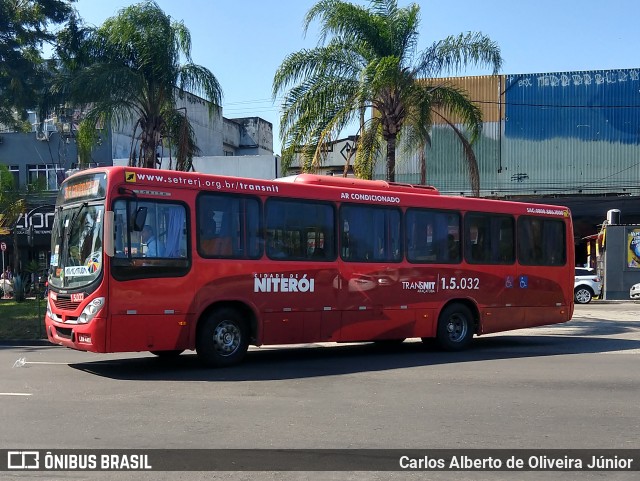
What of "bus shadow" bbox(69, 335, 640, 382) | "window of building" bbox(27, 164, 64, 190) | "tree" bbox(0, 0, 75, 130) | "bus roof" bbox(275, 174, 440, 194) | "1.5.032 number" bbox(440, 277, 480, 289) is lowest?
"bus shadow" bbox(69, 335, 640, 382)

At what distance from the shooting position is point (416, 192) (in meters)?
15.0

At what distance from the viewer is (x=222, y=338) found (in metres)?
12.0

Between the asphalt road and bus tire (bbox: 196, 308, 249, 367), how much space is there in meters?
0.23

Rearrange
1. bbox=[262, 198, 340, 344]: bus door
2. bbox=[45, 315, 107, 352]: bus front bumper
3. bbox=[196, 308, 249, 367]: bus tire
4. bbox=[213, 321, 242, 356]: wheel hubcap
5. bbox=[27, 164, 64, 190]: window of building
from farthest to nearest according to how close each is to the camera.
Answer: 1. bbox=[27, 164, 64, 190]: window of building
2. bbox=[262, 198, 340, 344]: bus door
3. bbox=[213, 321, 242, 356]: wheel hubcap
4. bbox=[196, 308, 249, 367]: bus tire
5. bbox=[45, 315, 107, 352]: bus front bumper

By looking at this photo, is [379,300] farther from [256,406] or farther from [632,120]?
[632,120]

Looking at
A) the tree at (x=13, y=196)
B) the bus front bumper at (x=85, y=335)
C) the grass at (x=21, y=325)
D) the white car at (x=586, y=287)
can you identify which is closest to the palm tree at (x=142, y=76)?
the grass at (x=21, y=325)

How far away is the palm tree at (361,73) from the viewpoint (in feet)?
66.1

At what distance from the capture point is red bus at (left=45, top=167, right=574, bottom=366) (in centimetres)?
1099

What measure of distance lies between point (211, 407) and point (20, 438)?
7.49 ft

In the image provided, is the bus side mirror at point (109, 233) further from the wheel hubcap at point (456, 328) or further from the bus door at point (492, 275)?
the wheel hubcap at point (456, 328)

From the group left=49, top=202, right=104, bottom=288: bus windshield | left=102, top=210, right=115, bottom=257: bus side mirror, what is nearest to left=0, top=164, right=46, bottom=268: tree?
left=49, top=202, right=104, bottom=288: bus windshield

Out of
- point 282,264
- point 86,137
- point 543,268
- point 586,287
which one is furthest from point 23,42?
point 586,287

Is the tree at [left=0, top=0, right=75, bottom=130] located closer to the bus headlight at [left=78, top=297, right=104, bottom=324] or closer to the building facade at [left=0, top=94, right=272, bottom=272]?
the building facade at [left=0, top=94, right=272, bottom=272]

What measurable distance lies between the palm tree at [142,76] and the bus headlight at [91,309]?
10.5m
